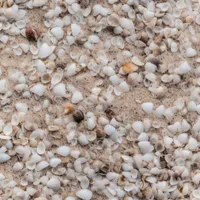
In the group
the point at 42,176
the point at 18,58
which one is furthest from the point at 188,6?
the point at 42,176

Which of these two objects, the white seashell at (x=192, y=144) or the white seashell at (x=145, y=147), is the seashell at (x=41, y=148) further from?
the white seashell at (x=192, y=144)

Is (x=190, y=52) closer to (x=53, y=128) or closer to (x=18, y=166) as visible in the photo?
(x=53, y=128)

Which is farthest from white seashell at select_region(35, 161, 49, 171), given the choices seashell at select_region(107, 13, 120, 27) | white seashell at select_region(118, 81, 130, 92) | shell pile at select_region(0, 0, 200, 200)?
seashell at select_region(107, 13, 120, 27)

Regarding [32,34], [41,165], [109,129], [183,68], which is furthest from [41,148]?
[183,68]

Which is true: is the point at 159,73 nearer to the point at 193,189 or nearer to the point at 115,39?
the point at 115,39

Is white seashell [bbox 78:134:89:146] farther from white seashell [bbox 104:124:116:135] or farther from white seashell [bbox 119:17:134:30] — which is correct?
white seashell [bbox 119:17:134:30]

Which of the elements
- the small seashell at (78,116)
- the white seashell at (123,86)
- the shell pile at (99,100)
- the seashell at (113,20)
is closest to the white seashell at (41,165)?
the shell pile at (99,100)
